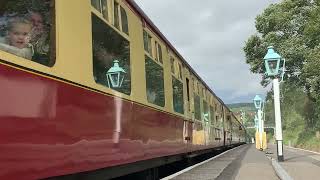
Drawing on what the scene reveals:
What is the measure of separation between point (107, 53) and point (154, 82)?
3.32 metres

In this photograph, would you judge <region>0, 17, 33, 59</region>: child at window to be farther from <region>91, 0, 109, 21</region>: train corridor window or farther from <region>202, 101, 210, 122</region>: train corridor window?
<region>202, 101, 210, 122</region>: train corridor window

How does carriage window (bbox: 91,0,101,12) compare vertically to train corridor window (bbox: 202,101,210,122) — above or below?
above

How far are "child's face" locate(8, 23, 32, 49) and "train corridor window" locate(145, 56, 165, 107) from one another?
4.70 metres

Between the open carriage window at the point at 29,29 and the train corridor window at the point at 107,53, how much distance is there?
50.1 inches

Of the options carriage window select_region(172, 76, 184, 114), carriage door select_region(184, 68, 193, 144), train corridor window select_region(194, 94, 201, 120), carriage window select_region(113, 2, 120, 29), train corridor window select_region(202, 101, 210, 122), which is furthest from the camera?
train corridor window select_region(202, 101, 210, 122)

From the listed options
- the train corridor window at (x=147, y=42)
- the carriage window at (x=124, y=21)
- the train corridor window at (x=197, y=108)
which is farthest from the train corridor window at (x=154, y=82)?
the train corridor window at (x=197, y=108)

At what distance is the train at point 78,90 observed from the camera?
4605mm

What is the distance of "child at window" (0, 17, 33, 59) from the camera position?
459cm

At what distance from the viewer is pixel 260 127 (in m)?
35.6

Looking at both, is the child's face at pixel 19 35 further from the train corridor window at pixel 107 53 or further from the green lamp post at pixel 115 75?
the green lamp post at pixel 115 75

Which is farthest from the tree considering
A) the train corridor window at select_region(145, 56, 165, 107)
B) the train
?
the train

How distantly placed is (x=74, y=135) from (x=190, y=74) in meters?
11.3

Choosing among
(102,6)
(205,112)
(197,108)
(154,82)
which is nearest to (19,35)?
(102,6)

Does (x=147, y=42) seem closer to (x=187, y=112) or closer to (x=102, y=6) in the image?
(x=102, y=6)
